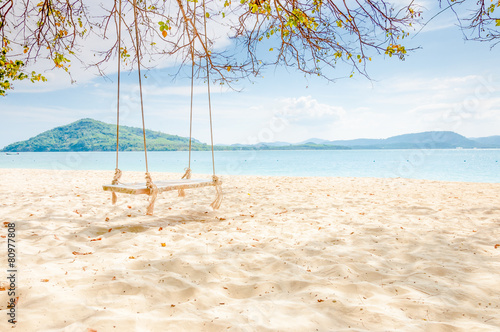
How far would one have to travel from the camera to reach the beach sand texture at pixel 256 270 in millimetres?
1595

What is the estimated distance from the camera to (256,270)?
231 cm

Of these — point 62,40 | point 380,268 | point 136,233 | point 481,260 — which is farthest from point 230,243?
point 62,40

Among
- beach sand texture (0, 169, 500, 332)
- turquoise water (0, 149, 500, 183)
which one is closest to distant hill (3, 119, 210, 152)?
turquoise water (0, 149, 500, 183)

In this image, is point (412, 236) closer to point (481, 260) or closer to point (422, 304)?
point (481, 260)

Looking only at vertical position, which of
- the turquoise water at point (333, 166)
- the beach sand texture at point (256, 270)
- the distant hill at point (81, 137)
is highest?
the distant hill at point (81, 137)

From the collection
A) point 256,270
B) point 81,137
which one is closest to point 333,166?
point 256,270

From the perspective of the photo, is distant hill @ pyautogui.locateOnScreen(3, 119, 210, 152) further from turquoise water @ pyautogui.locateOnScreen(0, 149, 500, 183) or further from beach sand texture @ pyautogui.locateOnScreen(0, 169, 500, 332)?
beach sand texture @ pyautogui.locateOnScreen(0, 169, 500, 332)

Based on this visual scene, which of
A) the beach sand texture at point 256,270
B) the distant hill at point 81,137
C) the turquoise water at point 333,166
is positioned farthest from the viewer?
the distant hill at point 81,137

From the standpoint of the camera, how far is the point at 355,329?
1.51 metres

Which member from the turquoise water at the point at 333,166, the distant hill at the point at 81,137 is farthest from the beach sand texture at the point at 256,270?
the distant hill at the point at 81,137

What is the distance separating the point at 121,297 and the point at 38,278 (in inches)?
26.7

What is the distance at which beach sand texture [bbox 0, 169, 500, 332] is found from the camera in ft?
5.23

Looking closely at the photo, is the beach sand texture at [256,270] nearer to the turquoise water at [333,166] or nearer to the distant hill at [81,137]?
the turquoise water at [333,166]

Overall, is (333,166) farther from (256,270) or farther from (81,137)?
(81,137)
